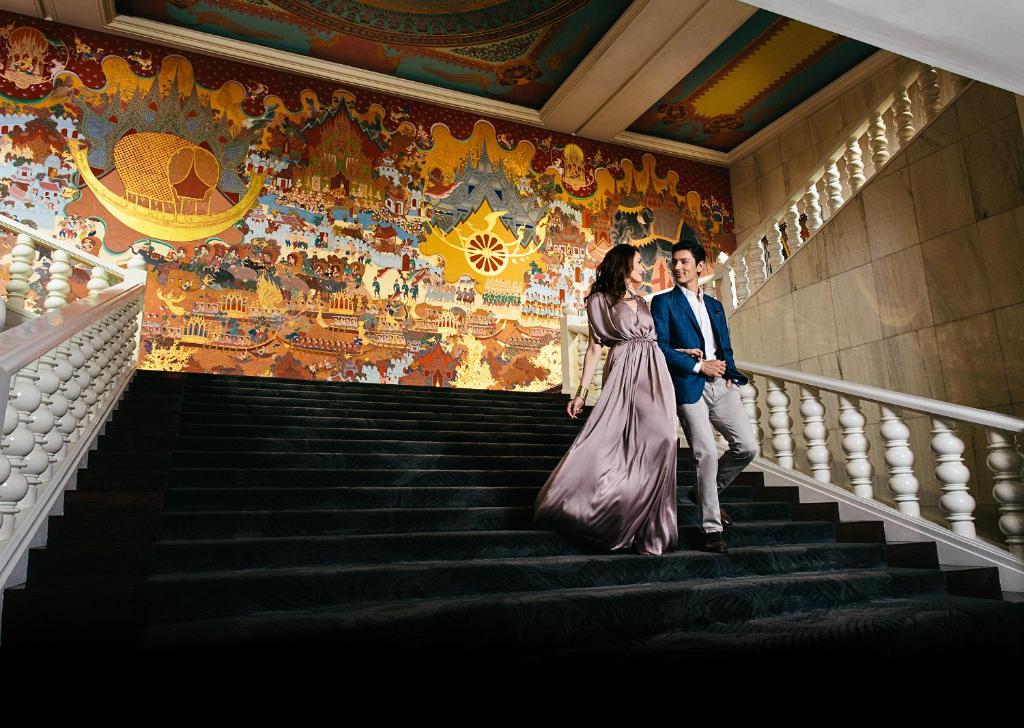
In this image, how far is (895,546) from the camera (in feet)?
12.5

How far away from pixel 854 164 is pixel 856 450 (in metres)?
3.27

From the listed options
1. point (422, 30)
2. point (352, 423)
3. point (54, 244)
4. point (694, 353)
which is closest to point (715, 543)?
point (694, 353)

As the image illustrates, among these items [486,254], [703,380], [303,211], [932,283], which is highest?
[303,211]

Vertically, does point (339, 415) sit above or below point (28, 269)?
below

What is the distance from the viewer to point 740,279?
7328mm

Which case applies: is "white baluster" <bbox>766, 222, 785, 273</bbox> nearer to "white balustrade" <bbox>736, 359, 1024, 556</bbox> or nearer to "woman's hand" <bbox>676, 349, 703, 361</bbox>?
"white balustrade" <bbox>736, 359, 1024, 556</bbox>

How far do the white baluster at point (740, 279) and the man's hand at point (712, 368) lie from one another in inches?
163

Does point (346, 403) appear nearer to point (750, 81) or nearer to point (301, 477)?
point (301, 477)

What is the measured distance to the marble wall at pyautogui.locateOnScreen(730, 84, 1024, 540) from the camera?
16.0 feet

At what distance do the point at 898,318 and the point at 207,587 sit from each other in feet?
18.0

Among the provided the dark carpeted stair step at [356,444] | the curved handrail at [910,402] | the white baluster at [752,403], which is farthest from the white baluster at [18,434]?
the white baluster at [752,403]

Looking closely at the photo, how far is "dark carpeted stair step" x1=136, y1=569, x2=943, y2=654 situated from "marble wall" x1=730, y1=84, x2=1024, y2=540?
6.51 feet

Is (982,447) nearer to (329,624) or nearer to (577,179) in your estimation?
(329,624)

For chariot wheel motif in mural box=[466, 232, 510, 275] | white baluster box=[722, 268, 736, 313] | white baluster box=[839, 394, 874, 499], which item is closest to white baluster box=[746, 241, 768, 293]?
white baluster box=[722, 268, 736, 313]
